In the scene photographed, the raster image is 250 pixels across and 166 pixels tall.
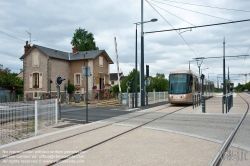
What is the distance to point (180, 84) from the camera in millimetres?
22250

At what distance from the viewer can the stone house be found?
34156 mm

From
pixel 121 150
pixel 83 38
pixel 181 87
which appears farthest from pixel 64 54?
pixel 121 150

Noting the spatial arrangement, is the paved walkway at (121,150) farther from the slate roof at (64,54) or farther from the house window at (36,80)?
the house window at (36,80)

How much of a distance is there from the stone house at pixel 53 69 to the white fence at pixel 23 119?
22.6m

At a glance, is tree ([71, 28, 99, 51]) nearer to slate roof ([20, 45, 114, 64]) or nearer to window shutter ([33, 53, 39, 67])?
slate roof ([20, 45, 114, 64])

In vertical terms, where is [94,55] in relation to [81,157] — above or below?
above

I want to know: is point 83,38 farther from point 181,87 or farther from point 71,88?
point 181,87

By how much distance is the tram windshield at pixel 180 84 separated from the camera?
22078mm

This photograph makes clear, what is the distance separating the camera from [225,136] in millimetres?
8398

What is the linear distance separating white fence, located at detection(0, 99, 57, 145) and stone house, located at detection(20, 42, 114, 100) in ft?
74.1

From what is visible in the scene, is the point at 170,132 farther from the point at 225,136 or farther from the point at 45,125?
the point at 45,125

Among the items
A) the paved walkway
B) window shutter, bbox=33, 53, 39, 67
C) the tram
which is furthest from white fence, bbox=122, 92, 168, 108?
window shutter, bbox=33, 53, 39, 67

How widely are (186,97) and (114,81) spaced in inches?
2618

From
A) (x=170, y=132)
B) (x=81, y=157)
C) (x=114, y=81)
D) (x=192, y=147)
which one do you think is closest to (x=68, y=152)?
(x=81, y=157)
